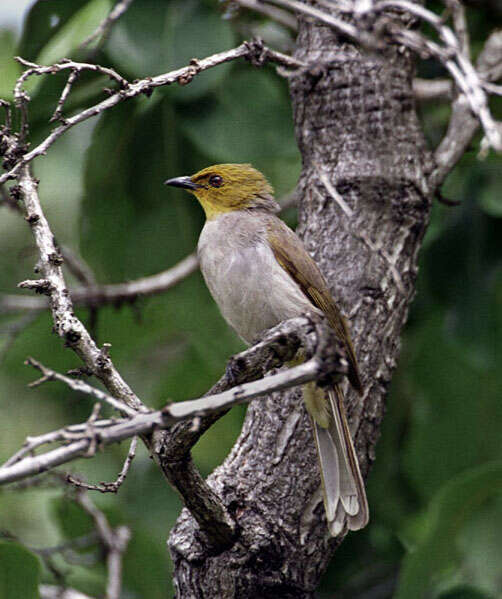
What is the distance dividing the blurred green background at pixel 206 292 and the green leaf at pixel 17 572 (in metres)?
0.77

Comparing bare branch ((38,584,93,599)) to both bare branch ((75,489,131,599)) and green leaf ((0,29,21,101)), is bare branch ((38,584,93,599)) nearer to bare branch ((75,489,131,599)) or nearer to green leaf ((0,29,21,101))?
bare branch ((75,489,131,599))

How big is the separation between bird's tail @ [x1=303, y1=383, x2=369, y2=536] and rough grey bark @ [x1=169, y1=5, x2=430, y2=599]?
0.08 m

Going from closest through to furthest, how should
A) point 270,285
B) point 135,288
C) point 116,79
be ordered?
point 116,79, point 270,285, point 135,288

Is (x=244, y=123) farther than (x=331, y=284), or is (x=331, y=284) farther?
(x=244, y=123)

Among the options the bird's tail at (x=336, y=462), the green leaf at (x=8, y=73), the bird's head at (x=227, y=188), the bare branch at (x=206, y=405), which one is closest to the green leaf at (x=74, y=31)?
the green leaf at (x=8, y=73)

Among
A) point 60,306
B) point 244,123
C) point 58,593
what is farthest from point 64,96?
point 58,593

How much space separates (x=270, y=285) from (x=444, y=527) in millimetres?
1267

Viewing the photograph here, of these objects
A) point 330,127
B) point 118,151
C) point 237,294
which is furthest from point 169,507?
point 330,127

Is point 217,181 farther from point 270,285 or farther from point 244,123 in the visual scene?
point 270,285

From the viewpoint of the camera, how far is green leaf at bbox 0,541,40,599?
10.8ft

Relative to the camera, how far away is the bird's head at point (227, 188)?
4.29m

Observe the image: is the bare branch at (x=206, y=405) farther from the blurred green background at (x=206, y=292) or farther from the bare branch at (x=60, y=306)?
the blurred green background at (x=206, y=292)

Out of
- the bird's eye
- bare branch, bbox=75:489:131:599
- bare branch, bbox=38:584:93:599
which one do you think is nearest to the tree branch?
the bird's eye

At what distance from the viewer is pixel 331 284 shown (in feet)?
11.5
